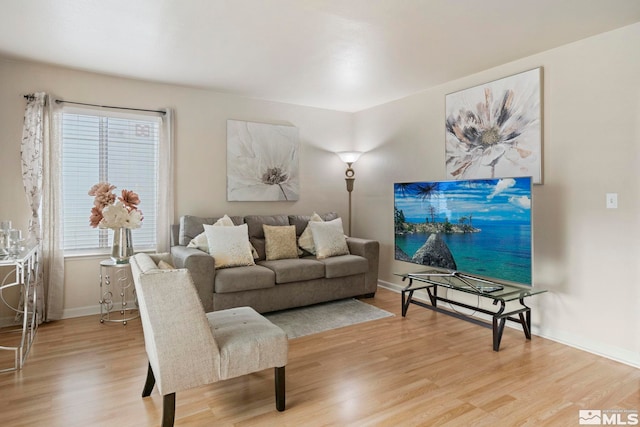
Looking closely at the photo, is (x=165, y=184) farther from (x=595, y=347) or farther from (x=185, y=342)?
(x=595, y=347)

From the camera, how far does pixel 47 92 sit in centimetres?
372

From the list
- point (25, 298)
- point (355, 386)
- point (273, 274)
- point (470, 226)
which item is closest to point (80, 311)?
point (25, 298)

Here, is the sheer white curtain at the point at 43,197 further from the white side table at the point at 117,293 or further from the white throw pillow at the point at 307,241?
the white throw pillow at the point at 307,241

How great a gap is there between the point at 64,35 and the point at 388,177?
146 inches

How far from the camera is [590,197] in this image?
9.92ft

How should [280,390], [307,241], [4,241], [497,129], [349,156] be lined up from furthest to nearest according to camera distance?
[349,156] → [307,241] → [497,129] → [4,241] → [280,390]

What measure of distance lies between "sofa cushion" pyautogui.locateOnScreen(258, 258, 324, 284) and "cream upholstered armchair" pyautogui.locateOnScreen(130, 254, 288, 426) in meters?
1.76

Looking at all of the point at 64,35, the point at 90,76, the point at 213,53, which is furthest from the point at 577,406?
the point at 90,76

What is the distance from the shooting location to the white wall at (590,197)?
9.21 feet

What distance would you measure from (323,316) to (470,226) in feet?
5.47

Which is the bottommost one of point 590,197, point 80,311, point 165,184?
point 80,311

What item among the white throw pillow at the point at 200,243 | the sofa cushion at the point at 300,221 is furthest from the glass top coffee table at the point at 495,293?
the white throw pillow at the point at 200,243

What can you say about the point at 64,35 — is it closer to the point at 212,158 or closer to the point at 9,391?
the point at 212,158

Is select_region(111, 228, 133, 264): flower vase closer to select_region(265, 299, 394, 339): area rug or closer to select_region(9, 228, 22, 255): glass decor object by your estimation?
select_region(9, 228, 22, 255): glass decor object
